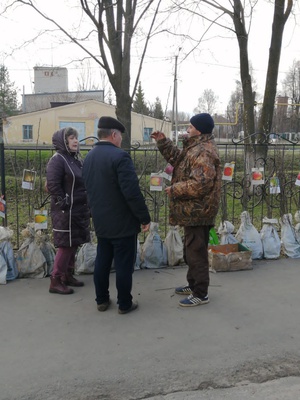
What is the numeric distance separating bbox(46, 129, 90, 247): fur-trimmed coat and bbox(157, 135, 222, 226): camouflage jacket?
2.92ft

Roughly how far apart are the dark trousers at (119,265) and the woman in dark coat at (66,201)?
48cm

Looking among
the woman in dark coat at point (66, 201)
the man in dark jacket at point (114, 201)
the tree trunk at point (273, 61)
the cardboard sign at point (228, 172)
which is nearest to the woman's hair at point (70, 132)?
the woman in dark coat at point (66, 201)

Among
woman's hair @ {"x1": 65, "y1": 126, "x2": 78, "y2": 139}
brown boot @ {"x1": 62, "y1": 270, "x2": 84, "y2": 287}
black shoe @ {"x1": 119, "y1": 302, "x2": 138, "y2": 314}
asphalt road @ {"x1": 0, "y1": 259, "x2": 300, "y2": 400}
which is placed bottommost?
asphalt road @ {"x1": 0, "y1": 259, "x2": 300, "y2": 400}

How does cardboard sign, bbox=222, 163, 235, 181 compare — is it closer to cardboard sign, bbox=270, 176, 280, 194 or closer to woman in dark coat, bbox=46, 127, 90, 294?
cardboard sign, bbox=270, 176, 280, 194

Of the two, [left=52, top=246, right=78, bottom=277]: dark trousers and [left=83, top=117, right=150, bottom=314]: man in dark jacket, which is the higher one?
[left=83, top=117, right=150, bottom=314]: man in dark jacket

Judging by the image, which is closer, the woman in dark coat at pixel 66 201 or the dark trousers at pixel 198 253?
the dark trousers at pixel 198 253

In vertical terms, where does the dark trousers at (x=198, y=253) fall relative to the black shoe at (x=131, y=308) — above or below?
above

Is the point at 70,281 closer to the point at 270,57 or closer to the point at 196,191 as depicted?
the point at 196,191

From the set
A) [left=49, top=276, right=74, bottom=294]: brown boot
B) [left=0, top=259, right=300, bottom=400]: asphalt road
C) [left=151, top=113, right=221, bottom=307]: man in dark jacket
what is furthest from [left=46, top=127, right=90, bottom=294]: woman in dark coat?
[left=151, top=113, right=221, bottom=307]: man in dark jacket

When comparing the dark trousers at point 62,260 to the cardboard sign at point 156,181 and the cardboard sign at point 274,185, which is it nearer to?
the cardboard sign at point 156,181

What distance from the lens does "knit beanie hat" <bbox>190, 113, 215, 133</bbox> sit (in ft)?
11.5

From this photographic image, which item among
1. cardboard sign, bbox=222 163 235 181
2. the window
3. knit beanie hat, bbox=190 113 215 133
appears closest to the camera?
knit beanie hat, bbox=190 113 215 133

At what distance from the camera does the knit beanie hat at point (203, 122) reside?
349 centimetres

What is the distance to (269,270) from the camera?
468cm
